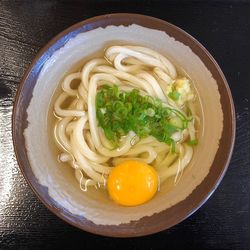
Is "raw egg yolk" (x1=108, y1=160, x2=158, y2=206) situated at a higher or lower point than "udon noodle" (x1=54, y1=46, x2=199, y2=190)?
lower

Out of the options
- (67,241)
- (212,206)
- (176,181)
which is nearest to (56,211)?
(67,241)

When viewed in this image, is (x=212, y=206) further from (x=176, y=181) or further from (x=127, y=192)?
(x=127, y=192)

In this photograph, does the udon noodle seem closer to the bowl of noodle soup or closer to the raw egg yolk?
the bowl of noodle soup

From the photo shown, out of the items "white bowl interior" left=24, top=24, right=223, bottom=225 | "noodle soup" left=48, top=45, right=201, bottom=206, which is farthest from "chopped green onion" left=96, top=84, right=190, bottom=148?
"white bowl interior" left=24, top=24, right=223, bottom=225

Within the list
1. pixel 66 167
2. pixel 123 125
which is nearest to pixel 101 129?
pixel 123 125

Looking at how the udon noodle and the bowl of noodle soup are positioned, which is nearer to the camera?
the bowl of noodle soup

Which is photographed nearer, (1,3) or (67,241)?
(67,241)

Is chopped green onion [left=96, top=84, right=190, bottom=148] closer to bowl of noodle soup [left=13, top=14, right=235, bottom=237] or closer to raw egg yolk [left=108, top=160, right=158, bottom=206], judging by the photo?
bowl of noodle soup [left=13, top=14, right=235, bottom=237]
